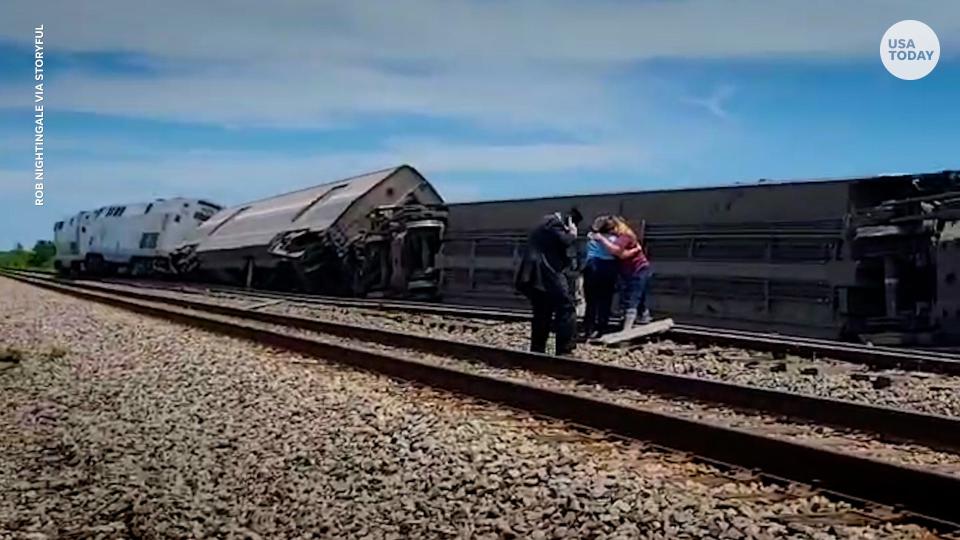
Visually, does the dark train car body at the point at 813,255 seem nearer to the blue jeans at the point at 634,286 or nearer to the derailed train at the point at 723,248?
the derailed train at the point at 723,248

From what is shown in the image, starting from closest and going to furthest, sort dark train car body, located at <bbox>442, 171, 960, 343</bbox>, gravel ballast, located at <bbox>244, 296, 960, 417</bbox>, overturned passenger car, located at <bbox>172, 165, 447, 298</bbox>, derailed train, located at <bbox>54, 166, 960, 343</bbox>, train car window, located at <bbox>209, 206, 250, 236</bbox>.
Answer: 1. gravel ballast, located at <bbox>244, 296, 960, 417</bbox>
2. dark train car body, located at <bbox>442, 171, 960, 343</bbox>
3. derailed train, located at <bbox>54, 166, 960, 343</bbox>
4. overturned passenger car, located at <bbox>172, 165, 447, 298</bbox>
5. train car window, located at <bbox>209, 206, 250, 236</bbox>

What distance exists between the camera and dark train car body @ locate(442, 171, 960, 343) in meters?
11.9

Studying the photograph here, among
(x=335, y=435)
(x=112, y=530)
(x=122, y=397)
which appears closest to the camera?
(x=112, y=530)

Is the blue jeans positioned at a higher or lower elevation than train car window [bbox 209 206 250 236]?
lower

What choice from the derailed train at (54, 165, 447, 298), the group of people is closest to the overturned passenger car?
the derailed train at (54, 165, 447, 298)

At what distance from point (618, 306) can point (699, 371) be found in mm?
6082

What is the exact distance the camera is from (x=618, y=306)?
15.7 metres

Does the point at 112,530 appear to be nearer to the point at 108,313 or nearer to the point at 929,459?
the point at 929,459

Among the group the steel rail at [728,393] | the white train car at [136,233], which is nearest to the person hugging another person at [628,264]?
the steel rail at [728,393]

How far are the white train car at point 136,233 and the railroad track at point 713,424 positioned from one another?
81.6ft

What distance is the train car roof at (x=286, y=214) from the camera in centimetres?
2456

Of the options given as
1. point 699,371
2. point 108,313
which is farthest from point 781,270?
point 108,313

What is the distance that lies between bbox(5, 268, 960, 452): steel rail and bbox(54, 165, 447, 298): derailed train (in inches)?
381

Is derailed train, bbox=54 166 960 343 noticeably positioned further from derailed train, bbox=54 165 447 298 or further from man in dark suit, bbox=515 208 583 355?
man in dark suit, bbox=515 208 583 355
